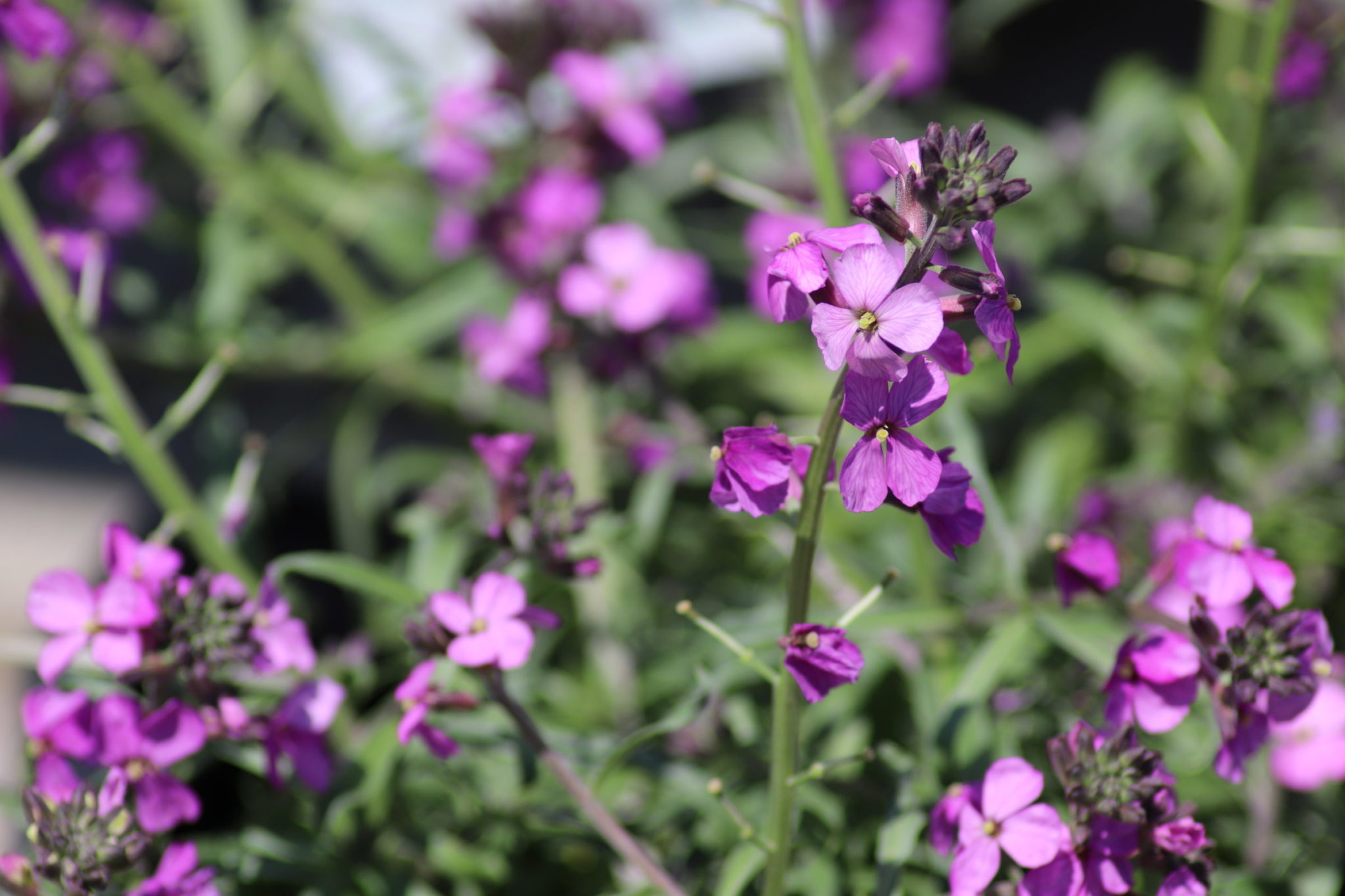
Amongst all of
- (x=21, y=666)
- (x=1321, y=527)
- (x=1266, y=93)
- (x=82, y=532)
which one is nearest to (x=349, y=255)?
(x=82, y=532)

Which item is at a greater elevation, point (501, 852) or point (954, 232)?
point (954, 232)

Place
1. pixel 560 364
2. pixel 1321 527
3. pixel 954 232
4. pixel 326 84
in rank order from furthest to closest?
pixel 326 84 → pixel 560 364 → pixel 1321 527 → pixel 954 232

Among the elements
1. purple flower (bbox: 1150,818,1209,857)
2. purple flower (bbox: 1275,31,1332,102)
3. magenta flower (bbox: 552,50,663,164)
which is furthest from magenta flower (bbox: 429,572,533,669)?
purple flower (bbox: 1275,31,1332,102)

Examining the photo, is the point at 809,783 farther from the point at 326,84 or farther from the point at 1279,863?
the point at 326,84

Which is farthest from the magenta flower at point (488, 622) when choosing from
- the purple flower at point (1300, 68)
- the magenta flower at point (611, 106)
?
the purple flower at point (1300, 68)

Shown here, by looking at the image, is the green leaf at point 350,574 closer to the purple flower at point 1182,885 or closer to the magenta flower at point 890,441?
the magenta flower at point 890,441
